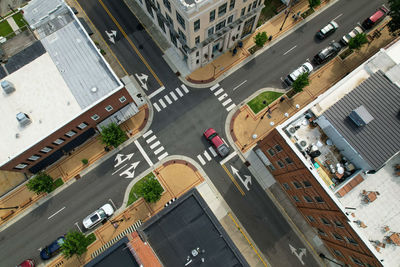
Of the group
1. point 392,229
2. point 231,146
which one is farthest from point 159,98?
point 392,229

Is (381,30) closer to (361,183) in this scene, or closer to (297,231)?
(361,183)

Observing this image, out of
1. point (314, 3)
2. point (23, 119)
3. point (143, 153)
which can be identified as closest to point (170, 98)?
point (143, 153)

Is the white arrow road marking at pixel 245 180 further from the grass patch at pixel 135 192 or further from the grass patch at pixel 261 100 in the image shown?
the grass patch at pixel 135 192

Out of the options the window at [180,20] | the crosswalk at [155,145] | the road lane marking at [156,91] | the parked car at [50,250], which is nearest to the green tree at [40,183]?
the parked car at [50,250]

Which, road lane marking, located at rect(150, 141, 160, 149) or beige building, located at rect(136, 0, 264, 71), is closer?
beige building, located at rect(136, 0, 264, 71)

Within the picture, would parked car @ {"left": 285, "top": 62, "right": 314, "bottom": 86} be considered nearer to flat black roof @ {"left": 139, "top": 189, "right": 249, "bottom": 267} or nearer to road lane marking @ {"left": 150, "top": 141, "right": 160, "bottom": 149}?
road lane marking @ {"left": 150, "top": 141, "right": 160, "bottom": 149}

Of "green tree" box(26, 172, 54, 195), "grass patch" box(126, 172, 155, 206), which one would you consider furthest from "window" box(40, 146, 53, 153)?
"grass patch" box(126, 172, 155, 206)
